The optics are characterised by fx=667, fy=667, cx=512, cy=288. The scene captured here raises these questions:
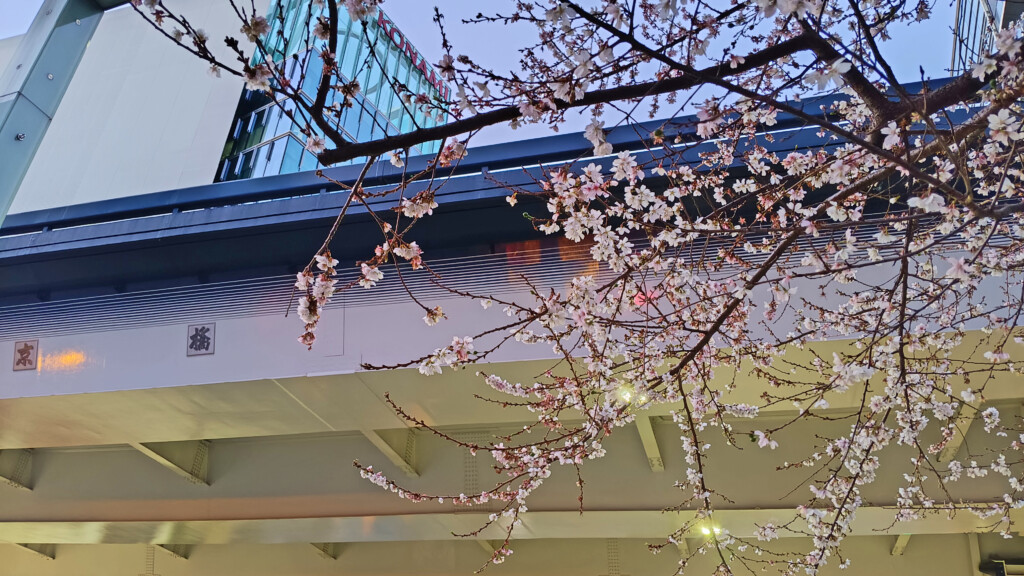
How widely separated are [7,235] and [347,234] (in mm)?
3134

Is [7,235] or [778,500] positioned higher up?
[7,235]

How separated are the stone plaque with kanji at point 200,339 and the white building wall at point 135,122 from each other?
3.53m

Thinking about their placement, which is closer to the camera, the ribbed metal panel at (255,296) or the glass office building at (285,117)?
the ribbed metal panel at (255,296)

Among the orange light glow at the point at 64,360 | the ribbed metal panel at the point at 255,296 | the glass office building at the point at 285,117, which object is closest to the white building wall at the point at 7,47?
the glass office building at the point at 285,117

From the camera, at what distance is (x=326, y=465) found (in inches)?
249

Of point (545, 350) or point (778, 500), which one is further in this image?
point (778, 500)

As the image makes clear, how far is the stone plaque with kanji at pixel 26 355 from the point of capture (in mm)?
4940

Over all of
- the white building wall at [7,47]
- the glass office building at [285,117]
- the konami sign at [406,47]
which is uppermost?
the konami sign at [406,47]

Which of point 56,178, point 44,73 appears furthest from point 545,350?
point 56,178

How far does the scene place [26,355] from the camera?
4.96 m

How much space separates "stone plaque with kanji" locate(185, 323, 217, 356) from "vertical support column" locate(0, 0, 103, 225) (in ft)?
4.61

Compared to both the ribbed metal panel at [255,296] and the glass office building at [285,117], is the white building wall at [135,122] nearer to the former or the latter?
the glass office building at [285,117]

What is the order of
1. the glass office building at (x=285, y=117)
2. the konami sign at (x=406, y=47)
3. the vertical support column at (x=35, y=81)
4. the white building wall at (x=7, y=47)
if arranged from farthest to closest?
the konami sign at (x=406, y=47) → the glass office building at (x=285, y=117) → the white building wall at (x=7, y=47) → the vertical support column at (x=35, y=81)

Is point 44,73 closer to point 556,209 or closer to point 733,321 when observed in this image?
point 556,209
